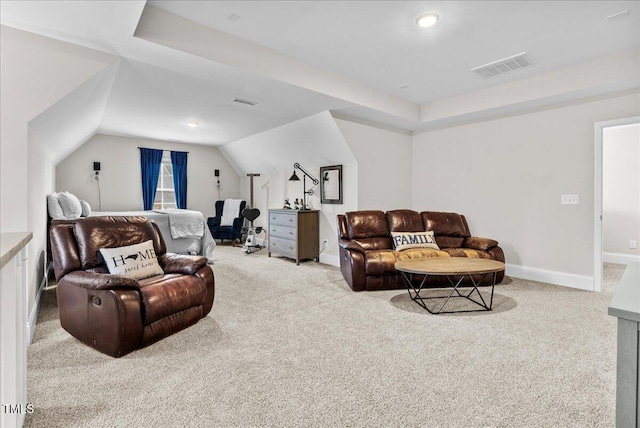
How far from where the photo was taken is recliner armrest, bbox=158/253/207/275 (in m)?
2.98

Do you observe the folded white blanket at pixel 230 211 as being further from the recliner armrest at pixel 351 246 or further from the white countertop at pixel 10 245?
the white countertop at pixel 10 245

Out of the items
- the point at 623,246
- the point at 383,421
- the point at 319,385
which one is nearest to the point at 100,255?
the point at 319,385

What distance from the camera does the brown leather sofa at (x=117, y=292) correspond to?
2.29 metres

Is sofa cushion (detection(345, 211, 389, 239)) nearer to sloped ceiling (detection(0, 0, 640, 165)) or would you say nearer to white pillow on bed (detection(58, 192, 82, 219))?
sloped ceiling (detection(0, 0, 640, 165))

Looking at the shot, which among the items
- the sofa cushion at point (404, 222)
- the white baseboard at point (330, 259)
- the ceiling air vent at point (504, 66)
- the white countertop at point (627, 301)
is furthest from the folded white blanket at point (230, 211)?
the white countertop at point (627, 301)

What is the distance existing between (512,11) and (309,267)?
13.5 ft

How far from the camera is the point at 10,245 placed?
50.8 inches

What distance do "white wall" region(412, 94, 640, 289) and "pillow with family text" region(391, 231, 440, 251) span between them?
1.22m

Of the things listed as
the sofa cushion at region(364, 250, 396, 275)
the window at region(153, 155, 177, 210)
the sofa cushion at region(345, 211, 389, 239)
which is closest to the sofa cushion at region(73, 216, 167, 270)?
the sofa cushion at region(364, 250, 396, 275)

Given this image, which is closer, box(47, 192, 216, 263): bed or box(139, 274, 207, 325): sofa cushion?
box(139, 274, 207, 325): sofa cushion

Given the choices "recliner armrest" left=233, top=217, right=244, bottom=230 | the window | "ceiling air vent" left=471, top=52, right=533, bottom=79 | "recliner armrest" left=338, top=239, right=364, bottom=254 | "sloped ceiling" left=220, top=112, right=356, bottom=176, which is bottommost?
"recliner armrest" left=338, top=239, right=364, bottom=254

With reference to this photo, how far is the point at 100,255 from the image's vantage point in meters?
2.76

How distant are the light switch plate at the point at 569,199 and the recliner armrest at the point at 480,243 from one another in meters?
1.02

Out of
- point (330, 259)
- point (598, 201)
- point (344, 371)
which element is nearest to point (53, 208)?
point (330, 259)
